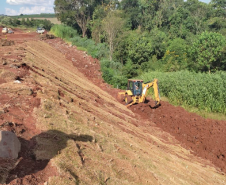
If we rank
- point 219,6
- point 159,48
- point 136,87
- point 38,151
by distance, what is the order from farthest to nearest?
point 219,6 → point 159,48 → point 136,87 → point 38,151

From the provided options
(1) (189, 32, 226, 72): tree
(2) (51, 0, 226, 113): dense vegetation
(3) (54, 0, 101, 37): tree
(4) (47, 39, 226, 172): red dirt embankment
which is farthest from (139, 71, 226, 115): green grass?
(3) (54, 0, 101, 37): tree

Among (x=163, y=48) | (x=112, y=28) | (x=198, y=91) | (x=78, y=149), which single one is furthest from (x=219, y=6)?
(x=78, y=149)

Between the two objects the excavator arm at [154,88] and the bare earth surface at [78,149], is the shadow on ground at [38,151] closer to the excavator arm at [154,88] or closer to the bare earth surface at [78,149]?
the bare earth surface at [78,149]

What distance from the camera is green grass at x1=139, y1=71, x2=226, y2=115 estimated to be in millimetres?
14362

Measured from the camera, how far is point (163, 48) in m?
30.4

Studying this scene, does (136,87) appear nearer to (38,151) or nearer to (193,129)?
(193,129)

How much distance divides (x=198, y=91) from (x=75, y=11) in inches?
1119

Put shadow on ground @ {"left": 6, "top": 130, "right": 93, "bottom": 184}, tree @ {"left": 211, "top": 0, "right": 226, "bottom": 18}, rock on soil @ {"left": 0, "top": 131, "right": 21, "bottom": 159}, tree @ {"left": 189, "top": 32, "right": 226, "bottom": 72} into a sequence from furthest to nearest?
tree @ {"left": 211, "top": 0, "right": 226, "bottom": 18}, tree @ {"left": 189, "top": 32, "right": 226, "bottom": 72}, shadow on ground @ {"left": 6, "top": 130, "right": 93, "bottom": 184}, rock on soil @ {"left": 0, "top": 131, "right": 21, "bottom": 159}

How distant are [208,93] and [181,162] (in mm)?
8743

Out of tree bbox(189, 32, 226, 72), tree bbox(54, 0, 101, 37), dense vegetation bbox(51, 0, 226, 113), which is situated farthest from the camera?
tree bbox(54, 0, 101, 37)

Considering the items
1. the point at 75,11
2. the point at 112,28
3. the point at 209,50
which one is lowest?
the point at 209,50

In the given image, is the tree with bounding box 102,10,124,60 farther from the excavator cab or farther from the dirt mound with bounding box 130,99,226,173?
the excavator cab

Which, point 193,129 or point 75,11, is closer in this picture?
point 193,129

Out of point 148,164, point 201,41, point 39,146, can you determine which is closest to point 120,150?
point 148,164
